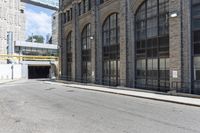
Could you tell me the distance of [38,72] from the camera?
81.6m

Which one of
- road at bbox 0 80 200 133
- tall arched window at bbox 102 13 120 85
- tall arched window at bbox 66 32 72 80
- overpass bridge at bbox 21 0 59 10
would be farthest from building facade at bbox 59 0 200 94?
overpass bridge at bbox 21 0 59 10

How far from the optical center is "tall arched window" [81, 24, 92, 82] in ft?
120

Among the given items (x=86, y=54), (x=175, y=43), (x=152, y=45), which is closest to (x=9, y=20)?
(x=86, y=54)

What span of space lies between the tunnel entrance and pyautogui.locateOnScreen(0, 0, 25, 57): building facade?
9580 mm

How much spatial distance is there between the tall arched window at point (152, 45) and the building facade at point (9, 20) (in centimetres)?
5516

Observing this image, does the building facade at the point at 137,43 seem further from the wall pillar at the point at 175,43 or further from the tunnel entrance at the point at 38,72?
the tunnel entrance at the point at 38,72

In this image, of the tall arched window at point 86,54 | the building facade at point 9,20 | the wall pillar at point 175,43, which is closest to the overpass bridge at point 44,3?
the building facade at point 9,20

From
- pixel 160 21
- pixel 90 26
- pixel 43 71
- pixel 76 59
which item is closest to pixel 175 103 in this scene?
pixel 160 21

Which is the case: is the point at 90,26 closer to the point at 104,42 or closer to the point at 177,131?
the point at 104,42

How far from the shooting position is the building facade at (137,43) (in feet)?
64.7

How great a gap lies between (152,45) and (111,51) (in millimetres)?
7660

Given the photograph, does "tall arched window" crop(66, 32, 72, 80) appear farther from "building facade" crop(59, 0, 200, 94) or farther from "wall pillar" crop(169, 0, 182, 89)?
"wall pillar" crop(169, 0, 182, 89)

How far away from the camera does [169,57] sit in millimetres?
21344

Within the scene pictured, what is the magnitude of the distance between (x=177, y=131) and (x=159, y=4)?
17085 millimetres
